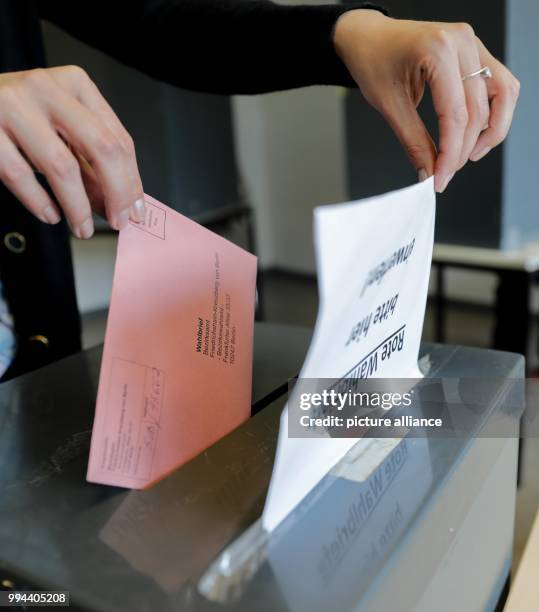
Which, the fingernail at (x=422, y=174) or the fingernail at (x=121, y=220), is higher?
the fingernail at (x=121, y=220)

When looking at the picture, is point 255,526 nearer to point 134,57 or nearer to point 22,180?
point 22,180

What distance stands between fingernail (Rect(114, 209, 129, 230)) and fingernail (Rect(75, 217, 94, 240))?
0.03 meters

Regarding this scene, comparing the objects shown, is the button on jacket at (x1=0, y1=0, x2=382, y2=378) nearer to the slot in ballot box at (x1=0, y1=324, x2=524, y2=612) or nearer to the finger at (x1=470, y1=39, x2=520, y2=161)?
the finger at (x1=470, y1=39, x2=520, y2=161)

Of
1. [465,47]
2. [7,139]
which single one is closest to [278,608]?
[7,139]

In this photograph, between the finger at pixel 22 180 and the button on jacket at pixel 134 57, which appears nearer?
the finger at pixel 22 180

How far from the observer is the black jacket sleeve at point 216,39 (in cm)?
55

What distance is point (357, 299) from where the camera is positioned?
11.3 inches

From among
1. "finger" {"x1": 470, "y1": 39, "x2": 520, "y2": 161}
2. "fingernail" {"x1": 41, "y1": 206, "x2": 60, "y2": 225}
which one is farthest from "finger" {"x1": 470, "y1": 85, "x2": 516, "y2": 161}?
"fingernail" {"x1": 41, "y1": 206, "x2": 60, "y2": 225}

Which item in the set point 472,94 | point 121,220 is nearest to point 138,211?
point 121,220

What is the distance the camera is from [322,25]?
533mm

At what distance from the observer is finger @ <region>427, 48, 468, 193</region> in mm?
438

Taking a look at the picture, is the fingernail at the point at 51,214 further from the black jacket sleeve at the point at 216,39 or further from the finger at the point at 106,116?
the black jacket sleeve at the point at 216,39

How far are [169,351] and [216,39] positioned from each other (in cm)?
39

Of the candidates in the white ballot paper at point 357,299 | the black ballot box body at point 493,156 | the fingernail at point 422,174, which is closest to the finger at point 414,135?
the fingernail at point 422,174
